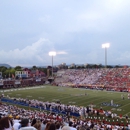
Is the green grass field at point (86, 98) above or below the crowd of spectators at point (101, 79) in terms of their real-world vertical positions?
below

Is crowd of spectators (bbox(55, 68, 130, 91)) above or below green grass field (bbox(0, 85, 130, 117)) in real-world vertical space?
above

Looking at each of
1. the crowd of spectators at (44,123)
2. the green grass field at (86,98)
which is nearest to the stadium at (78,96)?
the green grass field at (86,98)

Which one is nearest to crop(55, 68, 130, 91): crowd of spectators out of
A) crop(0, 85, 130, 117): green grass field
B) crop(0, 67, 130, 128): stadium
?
crop(0, 67, 130, 128): stadium

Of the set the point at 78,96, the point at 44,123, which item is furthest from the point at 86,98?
the point at 44,123

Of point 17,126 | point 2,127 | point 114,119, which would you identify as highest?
point 2,127

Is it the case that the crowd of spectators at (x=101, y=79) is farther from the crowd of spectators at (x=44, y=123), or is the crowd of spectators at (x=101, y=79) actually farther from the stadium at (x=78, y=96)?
the crowd of spectators at (x=44, y=123)

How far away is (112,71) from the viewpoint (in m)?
55.9

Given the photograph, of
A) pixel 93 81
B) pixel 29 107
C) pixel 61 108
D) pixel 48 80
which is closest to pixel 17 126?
pixel 61 108

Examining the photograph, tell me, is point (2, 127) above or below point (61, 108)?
above

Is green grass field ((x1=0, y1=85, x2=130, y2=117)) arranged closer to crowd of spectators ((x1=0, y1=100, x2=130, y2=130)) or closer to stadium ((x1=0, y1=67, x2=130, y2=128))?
stadium ((x1=0, y1=67, x2=130, y2=128))

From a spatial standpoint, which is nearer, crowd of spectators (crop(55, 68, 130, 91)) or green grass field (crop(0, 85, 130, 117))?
green grass field (crop(0, 85, 130, 117))

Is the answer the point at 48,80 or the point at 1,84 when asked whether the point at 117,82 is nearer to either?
the point at 48,80

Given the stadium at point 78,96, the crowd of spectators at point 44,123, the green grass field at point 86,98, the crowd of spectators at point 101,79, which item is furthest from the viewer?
the crowd of spectators at point 101,79

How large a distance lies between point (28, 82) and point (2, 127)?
54613mm
